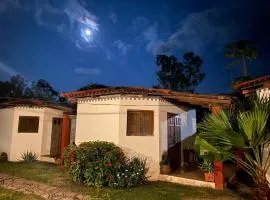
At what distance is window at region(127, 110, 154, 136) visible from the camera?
34.5ft

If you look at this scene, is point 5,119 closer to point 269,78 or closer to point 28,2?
point 269,78

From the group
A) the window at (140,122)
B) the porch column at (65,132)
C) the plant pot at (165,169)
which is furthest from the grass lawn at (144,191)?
the porch column at (65,132)

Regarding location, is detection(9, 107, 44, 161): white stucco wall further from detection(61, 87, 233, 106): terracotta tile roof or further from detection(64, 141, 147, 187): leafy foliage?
detection(64, 141, 147, 187): leafy foliage

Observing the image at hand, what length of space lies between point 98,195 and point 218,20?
138799mm

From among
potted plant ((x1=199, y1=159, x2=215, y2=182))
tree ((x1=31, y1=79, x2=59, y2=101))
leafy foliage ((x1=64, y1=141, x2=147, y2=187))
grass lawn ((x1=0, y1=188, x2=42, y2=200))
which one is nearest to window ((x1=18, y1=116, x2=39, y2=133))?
leafy foliage ((x1=64, y1=141, x2=147, y2=187))

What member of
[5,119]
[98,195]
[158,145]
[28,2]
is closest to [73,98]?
[158,145]

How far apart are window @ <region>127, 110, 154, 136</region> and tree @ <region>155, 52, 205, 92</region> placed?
2363cm

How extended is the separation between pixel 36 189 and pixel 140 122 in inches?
185

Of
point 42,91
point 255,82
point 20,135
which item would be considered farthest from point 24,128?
point 42,91

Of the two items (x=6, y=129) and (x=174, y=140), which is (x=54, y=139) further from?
(x=174, y=140)

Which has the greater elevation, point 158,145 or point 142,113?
point 142,113

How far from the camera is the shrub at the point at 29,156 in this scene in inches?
571

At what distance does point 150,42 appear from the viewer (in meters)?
187

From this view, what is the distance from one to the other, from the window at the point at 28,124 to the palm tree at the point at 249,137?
461 inches
